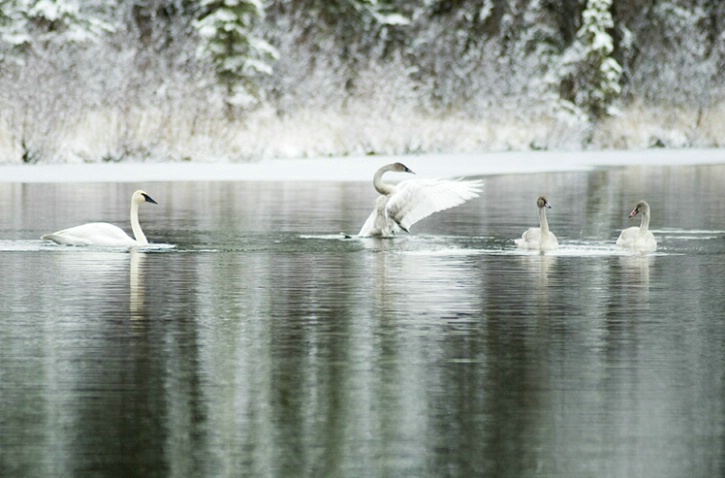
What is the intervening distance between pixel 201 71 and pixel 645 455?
43.7 meters

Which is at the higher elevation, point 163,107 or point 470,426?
point 163,107

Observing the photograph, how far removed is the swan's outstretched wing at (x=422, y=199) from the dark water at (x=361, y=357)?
0.36m

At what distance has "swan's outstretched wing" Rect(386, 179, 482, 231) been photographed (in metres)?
20.9

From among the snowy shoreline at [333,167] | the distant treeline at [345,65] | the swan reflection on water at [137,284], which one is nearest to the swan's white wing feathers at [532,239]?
the swan reflection on water at [137,284]

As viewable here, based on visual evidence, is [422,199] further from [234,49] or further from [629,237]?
[234,49]

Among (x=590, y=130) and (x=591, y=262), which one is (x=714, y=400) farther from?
(x=590, y=130)

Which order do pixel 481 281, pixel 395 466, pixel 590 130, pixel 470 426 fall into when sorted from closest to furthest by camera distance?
1. pixel 395 466
2. pixel 470 426
3. pixel 481 281
4. pixel 590 130

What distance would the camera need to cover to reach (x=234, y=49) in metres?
56.5

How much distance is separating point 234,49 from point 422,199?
36.1 m

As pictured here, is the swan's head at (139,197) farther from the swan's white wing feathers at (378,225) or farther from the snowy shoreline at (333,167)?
the snowy shoreline at (333,167)

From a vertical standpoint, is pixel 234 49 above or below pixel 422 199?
above

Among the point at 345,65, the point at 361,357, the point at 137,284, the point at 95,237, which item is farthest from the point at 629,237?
the point at 345,65

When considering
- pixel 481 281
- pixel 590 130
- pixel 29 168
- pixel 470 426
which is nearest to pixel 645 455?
pixel 470 426

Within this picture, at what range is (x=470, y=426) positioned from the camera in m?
8.61
